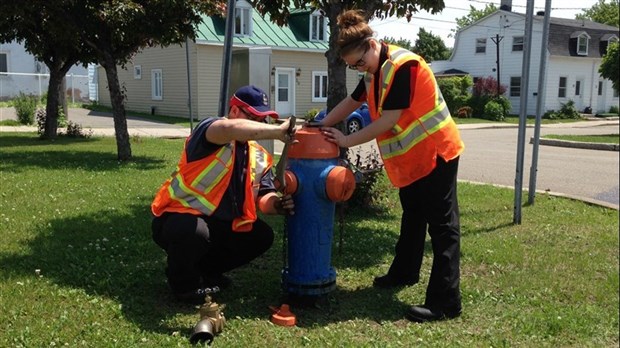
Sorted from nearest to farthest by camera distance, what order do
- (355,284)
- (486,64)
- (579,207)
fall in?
(355,284)
(579,207)
(486,64)

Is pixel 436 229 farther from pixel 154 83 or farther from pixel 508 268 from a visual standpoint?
pixel 154 83

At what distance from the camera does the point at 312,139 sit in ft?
12.3

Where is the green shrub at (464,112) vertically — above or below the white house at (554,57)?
below

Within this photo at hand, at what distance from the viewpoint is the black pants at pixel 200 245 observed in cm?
365

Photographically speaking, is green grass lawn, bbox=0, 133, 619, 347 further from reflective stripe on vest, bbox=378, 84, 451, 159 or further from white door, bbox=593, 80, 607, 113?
white door, bbox=593, 80, 607, 113

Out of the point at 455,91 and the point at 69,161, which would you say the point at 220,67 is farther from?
the point at 69,161

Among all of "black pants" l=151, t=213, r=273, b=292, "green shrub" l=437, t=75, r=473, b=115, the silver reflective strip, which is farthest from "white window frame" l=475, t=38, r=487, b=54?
the silver reflective strip

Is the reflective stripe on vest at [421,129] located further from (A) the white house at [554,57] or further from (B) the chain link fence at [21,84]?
(A) the white house at [554,57]

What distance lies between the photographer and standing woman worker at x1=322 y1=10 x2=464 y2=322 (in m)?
3.65

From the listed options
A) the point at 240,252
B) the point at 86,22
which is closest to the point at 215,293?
the point at 240,252

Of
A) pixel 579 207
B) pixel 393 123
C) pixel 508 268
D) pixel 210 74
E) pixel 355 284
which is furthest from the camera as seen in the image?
pixel 210 74

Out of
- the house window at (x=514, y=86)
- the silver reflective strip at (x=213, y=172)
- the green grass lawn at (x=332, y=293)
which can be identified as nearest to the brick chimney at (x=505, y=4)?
the house window at (x=514, y=86)

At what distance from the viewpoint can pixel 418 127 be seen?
3.74m

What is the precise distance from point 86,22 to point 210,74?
49.1 ft
